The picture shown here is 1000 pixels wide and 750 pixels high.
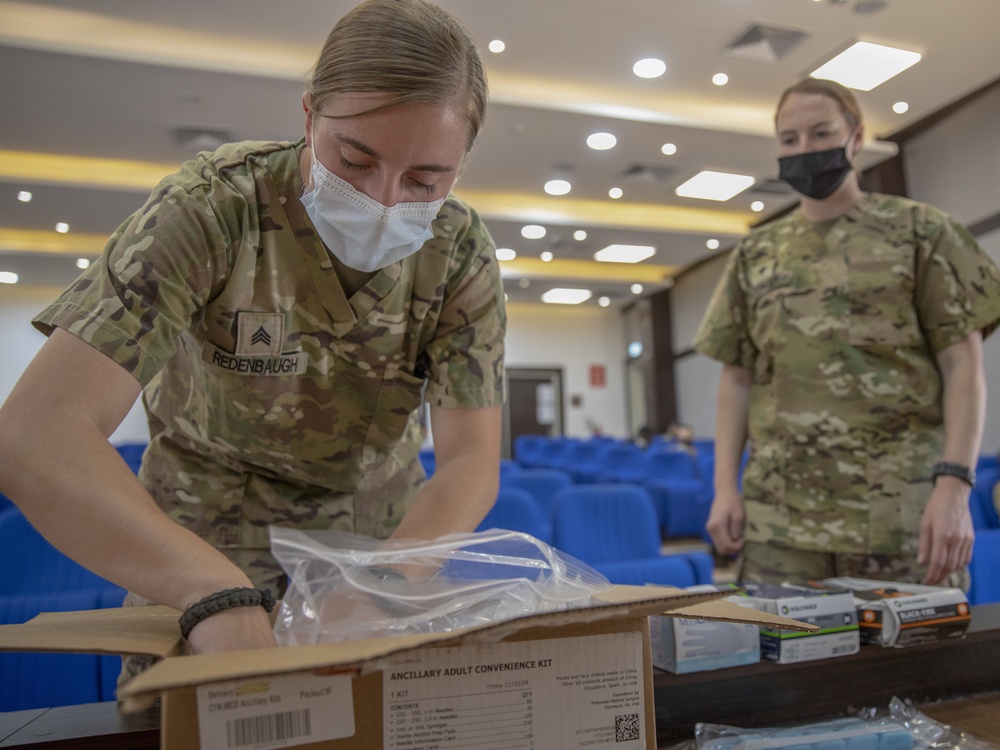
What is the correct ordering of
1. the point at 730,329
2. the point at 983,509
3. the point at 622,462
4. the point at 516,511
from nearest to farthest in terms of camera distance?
the point at 730,329, the point at 516,511, the point at 983,509, the point at 622,462

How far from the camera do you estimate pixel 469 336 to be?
1.07 meters

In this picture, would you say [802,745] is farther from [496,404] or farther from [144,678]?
[144,678]

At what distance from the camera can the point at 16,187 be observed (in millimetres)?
7922

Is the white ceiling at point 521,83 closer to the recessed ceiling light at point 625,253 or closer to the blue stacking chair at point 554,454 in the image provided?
the recessed ceiling light at point 625,253

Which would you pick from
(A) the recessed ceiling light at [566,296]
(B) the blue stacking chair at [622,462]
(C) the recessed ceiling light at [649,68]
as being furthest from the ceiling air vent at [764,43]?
(A) the recessed ceiling light at [566,296]

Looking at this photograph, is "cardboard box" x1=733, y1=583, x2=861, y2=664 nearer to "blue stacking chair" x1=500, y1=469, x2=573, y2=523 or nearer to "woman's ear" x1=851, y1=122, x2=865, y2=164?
"woman's ear" x1=851, y1=122, x2=865, y2=164

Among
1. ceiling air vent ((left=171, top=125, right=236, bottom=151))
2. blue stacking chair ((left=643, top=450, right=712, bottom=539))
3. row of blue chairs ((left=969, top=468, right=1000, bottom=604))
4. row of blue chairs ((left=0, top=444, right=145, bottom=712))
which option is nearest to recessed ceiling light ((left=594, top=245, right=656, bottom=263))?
blue stacking chair ((left=643, top=450, right=712, bottom=539))

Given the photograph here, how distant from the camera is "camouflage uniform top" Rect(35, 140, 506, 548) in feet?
2.76

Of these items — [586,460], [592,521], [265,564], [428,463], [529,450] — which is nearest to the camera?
[265,564]

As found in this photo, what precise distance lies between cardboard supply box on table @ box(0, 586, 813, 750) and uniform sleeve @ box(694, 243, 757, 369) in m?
1.36

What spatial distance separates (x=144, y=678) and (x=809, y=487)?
5.19 ft

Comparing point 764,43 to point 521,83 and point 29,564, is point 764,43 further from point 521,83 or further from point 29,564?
point 29,564

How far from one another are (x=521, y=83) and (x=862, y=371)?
589 centimetres

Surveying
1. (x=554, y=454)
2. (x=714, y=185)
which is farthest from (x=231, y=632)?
(x=554, y=454)
